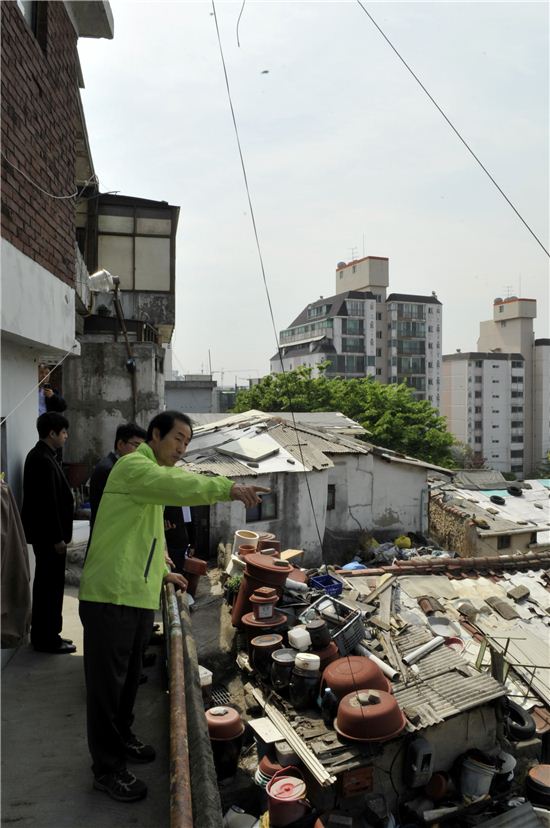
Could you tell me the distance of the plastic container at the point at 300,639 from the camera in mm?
8414

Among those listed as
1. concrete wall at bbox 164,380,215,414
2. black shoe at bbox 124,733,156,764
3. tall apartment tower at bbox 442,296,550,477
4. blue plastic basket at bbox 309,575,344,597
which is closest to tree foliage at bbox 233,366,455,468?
concrete wall at bbox 164,380,215,414

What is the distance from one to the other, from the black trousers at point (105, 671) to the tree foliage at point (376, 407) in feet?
103

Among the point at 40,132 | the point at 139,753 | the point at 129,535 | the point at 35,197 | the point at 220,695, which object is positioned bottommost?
the point at 220,695

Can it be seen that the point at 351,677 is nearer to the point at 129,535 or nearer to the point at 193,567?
the point at 193,567

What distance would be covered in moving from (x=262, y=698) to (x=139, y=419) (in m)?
7.13

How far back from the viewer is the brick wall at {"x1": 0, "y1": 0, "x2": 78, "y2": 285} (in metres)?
4.27

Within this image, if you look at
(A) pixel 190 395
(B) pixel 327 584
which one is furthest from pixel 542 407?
(B) pixel 327 584

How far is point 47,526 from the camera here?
14.9ft

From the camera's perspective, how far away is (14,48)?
4312mm

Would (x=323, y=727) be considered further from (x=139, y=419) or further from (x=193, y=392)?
(x=193, y=392)

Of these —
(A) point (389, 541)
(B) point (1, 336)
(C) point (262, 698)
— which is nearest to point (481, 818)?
(C) point (262, 698)

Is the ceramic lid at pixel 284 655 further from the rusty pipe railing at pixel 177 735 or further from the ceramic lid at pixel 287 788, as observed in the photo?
the rusty pipe railing at pixel 177 735

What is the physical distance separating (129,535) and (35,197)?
333 cm

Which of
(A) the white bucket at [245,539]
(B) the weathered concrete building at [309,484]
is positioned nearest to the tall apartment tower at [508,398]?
(B) the weathered concrete building at [309,484]
